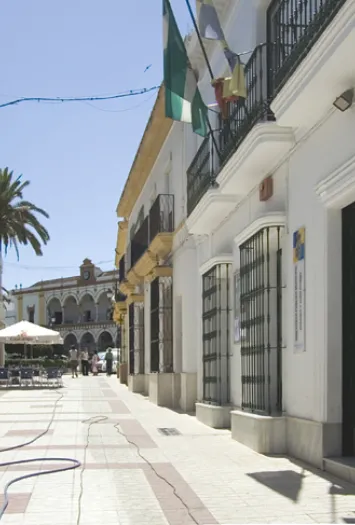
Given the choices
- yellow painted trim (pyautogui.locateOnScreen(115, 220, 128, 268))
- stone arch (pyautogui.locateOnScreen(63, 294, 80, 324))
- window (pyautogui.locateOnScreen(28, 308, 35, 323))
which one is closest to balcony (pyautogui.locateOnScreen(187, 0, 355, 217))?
yellow painted trim (pyautogui.locateOnScreen(115, 220, 128, 268))

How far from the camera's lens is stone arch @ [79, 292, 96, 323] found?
67250 mm

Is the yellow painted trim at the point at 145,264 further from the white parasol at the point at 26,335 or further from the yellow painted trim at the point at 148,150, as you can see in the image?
the white parasol at the point at 26,335

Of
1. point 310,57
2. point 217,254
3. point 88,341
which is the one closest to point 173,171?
point 217,254

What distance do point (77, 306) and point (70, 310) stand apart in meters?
1.35

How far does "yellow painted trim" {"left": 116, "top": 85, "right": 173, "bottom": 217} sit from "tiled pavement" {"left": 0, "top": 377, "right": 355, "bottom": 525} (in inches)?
329

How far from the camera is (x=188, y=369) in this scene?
51.4 feet

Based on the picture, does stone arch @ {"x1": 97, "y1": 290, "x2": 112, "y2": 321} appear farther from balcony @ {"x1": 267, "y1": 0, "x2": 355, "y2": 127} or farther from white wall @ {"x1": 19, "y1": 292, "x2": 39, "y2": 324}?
balcony @ {"x1": 267, "y1": 0, "x2": 355, "y2": 127}

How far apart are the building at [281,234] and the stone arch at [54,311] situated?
56299mm

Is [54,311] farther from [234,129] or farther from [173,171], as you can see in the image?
[234,129]

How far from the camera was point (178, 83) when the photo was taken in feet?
37.1

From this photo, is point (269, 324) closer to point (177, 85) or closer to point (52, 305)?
point (177, 85)

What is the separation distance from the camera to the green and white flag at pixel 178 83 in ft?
36.6

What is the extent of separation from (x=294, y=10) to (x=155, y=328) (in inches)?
462

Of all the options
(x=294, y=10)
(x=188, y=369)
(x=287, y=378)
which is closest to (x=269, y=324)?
(x=287, y=378)
